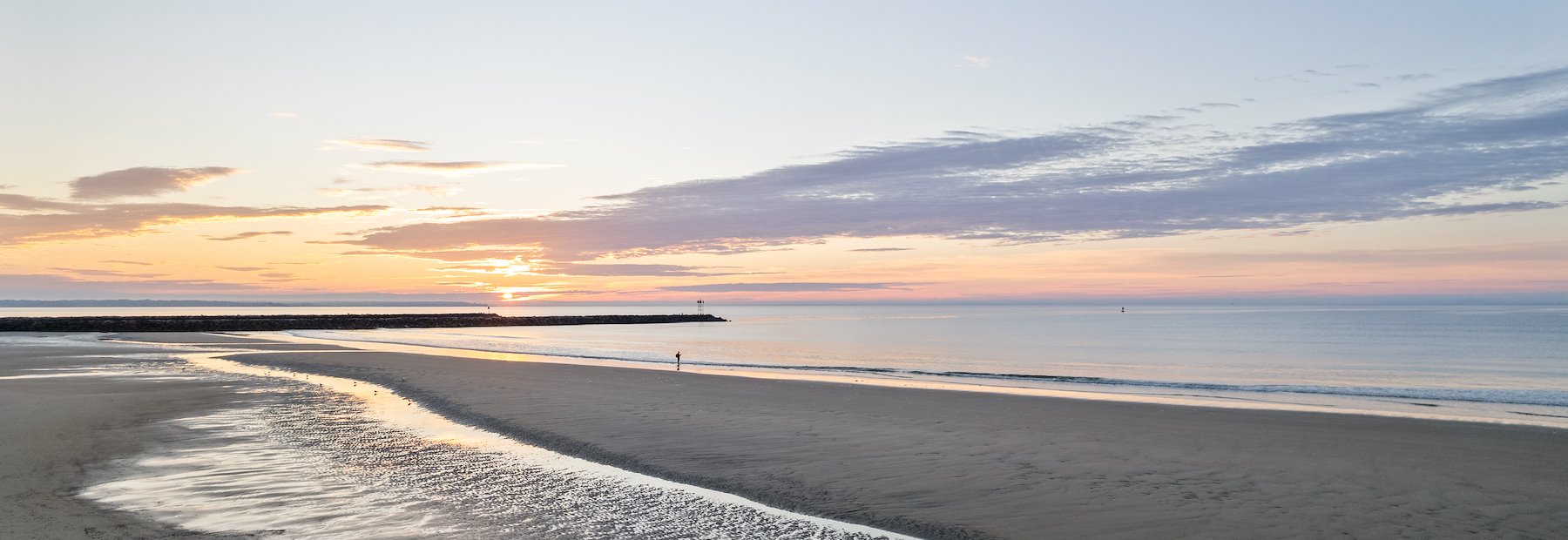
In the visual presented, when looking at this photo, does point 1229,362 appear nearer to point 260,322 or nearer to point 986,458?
point 986,458

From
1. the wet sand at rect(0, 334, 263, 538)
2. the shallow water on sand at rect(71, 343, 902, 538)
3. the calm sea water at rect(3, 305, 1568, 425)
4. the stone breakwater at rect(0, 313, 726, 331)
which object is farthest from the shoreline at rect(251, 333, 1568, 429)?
the stone breakwater at rect(0, 313, 726, 331)

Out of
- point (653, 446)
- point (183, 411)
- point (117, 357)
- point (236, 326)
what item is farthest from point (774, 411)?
point (236, 326)

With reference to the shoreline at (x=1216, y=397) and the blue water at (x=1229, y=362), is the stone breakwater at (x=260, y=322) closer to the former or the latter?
the blue water at (x=1229, y=362)

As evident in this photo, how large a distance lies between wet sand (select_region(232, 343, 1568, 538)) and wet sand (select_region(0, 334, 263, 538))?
6035 millimetres

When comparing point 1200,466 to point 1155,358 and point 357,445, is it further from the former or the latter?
point 1155,358

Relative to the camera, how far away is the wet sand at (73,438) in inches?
360

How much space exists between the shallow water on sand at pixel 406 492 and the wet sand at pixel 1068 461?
3.05ft

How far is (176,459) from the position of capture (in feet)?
43.7

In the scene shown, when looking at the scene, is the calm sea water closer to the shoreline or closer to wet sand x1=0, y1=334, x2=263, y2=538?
the shoreline

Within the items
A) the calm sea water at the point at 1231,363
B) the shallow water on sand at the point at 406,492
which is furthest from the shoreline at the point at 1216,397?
the shallow water on sand at the point at 406,492

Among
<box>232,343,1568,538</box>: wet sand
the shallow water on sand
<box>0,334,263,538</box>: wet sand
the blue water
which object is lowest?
the blue water

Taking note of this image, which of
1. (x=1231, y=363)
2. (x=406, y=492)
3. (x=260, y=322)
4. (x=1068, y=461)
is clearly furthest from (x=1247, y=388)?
(x=260, y=322)

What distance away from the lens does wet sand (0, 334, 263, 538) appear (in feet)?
30.0

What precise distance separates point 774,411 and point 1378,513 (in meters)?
12.8
